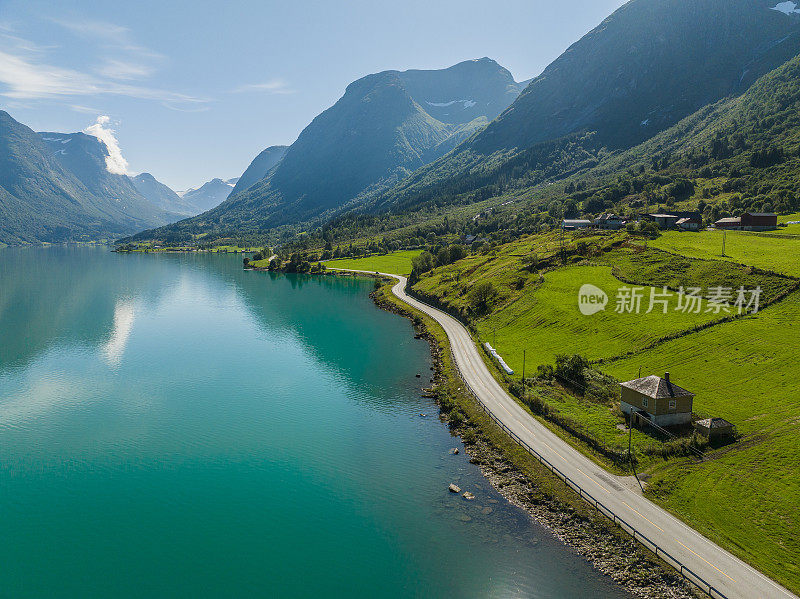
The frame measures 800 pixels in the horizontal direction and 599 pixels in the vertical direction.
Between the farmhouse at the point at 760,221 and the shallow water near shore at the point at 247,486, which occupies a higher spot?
the farmhouse at the point at 760,221

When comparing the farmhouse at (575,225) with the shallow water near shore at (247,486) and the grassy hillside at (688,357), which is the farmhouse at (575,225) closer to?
the grassy hillside at (688,357)

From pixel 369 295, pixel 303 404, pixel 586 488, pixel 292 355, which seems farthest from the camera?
pixel 369 295

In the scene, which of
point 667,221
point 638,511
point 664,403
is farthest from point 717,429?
point 667,221

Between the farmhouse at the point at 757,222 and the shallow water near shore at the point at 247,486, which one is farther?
the farmhouse at the point at 757,222

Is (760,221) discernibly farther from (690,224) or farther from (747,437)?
(747,437)

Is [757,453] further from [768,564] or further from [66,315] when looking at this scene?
[66,315]

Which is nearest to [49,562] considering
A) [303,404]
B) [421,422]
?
[303,404]

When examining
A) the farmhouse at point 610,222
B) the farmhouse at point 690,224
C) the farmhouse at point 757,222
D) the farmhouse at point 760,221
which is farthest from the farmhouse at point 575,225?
the farmhouse at point 760,221

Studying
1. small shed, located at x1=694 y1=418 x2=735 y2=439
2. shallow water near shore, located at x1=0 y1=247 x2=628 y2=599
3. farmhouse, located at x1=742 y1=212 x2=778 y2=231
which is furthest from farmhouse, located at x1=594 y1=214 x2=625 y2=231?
small shed, located at x1=694 y1=418 x2=735 y2=439
